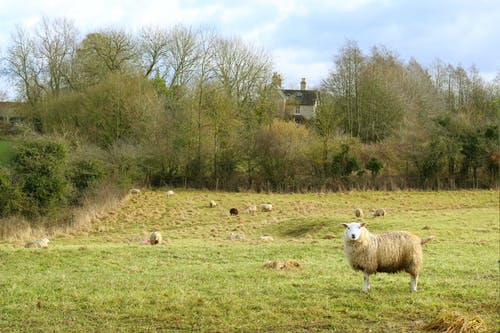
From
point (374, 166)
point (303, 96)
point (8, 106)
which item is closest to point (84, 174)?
point (374, 166)

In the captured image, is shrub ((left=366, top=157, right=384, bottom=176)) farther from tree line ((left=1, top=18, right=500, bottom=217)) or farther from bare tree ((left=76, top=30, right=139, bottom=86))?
bare tree ((left=76, top=30, right=139, bottom=86))

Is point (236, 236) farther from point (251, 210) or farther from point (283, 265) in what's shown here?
point (283, 265)

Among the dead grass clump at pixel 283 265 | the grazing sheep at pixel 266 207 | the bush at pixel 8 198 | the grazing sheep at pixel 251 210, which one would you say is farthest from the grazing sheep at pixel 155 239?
the grazing sheep at pixel 266 207

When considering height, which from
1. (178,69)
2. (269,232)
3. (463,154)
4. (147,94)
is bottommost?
(269,232)

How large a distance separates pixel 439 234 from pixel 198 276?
44.2 ft

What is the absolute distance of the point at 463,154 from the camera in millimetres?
45656

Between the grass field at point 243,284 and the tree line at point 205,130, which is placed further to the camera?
the tree line at point 205,130

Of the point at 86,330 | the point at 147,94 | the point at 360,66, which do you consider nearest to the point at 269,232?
the point at 86,330

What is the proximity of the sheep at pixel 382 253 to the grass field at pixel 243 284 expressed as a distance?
16.8 inches

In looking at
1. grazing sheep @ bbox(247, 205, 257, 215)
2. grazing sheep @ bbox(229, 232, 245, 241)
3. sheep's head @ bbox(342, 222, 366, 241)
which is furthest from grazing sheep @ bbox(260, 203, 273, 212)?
sheep's head @ bbox(342, 222, 366, 241)

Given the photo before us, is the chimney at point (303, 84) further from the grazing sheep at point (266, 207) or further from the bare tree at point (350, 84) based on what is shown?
the grazing sheep at point (266, 207)

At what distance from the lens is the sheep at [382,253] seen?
10250 millimetres

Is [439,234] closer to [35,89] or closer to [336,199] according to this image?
[336,199]

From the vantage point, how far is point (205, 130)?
4612cm
